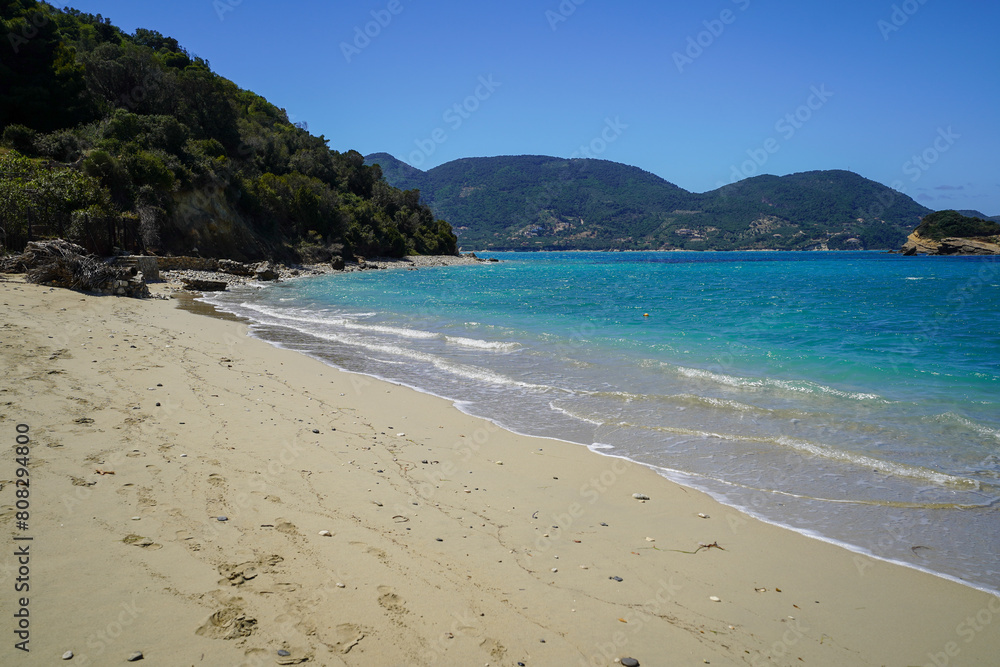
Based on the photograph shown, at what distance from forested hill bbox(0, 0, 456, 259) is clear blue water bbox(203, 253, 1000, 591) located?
10.1 meters

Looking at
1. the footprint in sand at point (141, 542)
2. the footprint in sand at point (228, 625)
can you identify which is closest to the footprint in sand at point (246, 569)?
the footprint in sand at point (228, 625)

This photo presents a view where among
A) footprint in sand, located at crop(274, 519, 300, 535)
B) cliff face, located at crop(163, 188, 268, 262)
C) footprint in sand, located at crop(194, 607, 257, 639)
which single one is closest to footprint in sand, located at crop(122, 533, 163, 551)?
footprint in sand, located at crop(274, 519, 300, 535)

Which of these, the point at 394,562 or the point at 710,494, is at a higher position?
the point at 394,562

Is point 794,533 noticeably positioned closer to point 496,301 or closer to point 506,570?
point 506,570

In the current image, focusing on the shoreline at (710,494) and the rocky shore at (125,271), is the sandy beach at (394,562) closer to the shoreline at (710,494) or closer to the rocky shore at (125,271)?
the shoreline at (710,494)

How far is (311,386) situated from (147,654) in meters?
6.26

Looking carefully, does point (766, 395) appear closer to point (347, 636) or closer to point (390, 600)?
point (390, 600)

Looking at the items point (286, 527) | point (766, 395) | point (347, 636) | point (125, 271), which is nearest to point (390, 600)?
point (347, 636)

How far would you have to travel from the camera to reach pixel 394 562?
11.6 feet

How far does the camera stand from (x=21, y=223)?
19.6 meters

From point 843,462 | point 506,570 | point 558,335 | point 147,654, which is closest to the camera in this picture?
point 147,654

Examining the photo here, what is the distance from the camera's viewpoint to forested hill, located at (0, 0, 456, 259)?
892 inches

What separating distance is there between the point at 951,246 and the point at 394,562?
122m

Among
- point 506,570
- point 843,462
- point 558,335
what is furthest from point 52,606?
point 558,335
